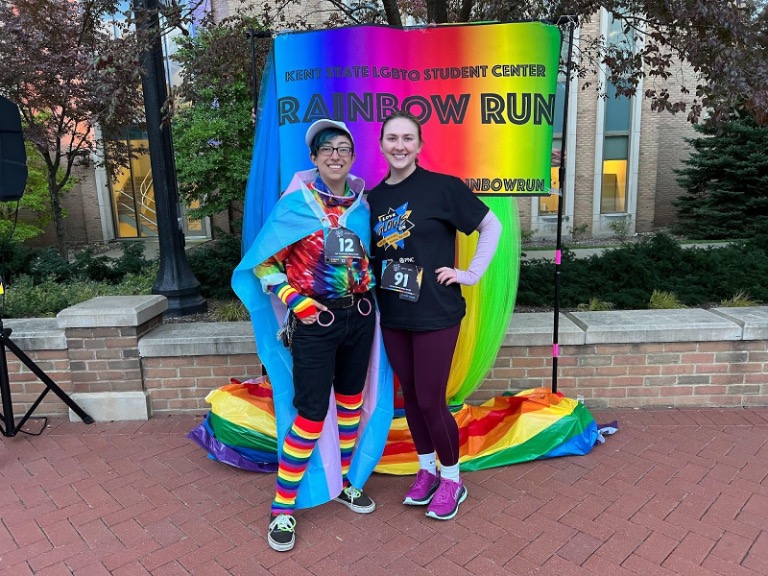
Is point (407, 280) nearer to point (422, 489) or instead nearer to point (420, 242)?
point (420, 242)

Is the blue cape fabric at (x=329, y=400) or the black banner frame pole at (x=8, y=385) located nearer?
the blue cape fabric at (x=329, y=400)

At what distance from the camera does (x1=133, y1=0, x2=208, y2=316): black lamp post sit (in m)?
5.39

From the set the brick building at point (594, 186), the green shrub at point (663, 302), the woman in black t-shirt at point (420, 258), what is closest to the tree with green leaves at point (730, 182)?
the brick building at point (594, 186)

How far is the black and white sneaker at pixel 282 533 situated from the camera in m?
2.64

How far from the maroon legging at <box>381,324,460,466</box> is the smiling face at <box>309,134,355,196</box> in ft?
2.56

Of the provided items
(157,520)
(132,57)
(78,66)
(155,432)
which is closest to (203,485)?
(157,520)

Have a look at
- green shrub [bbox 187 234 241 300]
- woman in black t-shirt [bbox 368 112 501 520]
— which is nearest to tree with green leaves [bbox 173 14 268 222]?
green shrub [bbox 187 234 241 300]

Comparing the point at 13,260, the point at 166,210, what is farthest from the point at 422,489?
the point at 13,260

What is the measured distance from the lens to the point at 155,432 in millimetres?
3928

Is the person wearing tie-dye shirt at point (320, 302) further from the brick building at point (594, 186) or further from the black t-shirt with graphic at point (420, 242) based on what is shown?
the brick building at point (594, 186)

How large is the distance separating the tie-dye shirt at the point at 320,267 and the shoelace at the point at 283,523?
1103mm

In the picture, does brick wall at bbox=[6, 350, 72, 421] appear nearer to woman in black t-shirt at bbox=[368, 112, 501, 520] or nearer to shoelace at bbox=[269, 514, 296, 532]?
shoelace at bbox=[269, 514, 296, 532]

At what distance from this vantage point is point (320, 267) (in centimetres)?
259

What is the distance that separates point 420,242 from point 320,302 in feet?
1.77
